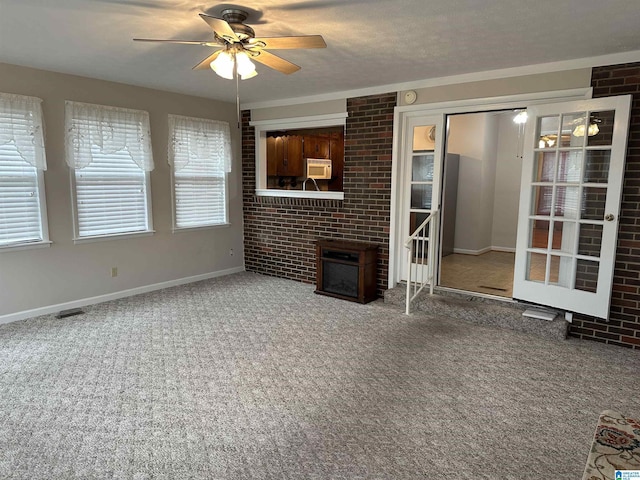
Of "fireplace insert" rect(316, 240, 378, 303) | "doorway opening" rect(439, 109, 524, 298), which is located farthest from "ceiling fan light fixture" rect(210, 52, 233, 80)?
"doorway opening" rect(439, 109, 524, 298)

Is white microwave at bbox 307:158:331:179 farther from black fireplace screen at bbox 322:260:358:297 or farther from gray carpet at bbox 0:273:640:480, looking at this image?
gray carpet at bbox 0:273:640:480

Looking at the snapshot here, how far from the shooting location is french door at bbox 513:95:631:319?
11.0 feet

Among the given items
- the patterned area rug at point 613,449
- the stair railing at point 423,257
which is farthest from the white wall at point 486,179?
the patterned area rug at point 613,449

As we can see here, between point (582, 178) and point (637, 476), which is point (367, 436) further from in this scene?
point (582, 178)

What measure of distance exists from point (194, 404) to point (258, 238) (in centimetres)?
362

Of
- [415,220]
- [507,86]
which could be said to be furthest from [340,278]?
[507,86]

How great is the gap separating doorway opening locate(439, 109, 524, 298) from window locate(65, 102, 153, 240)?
437 cm

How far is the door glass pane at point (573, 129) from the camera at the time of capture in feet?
11.4

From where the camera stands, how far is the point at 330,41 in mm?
3117

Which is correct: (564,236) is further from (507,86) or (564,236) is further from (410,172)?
(410,172)

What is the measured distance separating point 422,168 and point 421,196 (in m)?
0.31

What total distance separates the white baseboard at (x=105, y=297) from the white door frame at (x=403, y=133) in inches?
98.6

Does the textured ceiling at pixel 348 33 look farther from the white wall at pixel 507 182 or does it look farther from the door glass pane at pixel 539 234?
the white wall at pixel 507 182

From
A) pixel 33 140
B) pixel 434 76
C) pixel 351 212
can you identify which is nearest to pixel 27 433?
pixel 33 140
